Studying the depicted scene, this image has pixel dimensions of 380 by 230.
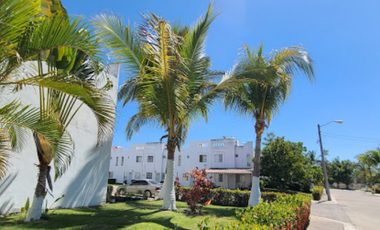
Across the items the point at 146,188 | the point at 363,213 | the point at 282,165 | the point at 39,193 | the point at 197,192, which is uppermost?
the point at 282,165

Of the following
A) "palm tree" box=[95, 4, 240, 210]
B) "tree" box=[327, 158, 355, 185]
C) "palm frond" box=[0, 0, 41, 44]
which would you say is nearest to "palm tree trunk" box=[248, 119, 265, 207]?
"palm tree" box=[95, 4, 240, 210]

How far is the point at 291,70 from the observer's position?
11.2m

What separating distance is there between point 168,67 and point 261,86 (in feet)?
20.2

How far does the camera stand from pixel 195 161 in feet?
126

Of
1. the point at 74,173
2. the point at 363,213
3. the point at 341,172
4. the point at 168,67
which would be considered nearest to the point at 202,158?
the point at 363,213

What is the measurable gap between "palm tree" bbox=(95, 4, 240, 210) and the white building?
24702 mm

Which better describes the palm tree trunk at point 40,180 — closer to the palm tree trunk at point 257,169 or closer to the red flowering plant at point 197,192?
the red flowering plant at point 197,192

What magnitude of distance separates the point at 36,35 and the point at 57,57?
6.28 feet

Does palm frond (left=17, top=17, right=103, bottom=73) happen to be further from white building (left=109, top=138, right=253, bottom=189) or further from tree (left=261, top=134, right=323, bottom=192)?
white building (left=109, top=138, right=253, bottom=189)

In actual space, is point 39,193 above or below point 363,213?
above

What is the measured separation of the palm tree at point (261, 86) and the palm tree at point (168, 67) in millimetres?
1452

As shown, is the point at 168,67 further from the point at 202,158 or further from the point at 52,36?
the point at 202,158

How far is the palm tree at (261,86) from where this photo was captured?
9.44 m

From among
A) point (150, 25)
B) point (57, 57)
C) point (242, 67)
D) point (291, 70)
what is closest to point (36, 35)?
point (57, 57)
